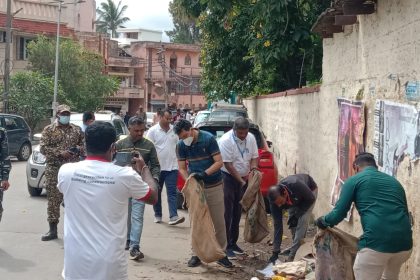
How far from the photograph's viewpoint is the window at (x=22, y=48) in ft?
135

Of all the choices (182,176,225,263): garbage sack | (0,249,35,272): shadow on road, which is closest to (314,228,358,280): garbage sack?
(182,176,225,263): garbage sack

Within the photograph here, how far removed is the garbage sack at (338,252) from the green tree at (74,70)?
34.3 m

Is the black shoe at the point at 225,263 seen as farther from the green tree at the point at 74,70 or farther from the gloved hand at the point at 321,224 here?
the green tree at the point at 74,70

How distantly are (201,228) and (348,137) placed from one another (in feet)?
7.68

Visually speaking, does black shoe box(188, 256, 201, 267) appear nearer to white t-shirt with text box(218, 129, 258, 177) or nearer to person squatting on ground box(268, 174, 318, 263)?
person squatting on ground box(268, 174, 318, 263)

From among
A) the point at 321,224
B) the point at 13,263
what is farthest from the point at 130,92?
the point at 321,224

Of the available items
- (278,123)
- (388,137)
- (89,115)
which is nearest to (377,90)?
(388,137)

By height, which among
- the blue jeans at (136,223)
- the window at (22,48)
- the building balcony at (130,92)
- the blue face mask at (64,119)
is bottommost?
the blue jeans at (136,223)

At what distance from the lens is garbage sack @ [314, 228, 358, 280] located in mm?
5863

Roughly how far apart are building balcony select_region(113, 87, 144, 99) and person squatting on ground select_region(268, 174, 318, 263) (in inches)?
2137

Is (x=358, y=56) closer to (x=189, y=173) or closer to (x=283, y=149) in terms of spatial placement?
(x=189, y=173)

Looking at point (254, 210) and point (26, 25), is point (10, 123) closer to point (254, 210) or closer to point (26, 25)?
point (254, 210)

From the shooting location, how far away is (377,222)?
16.5 ft

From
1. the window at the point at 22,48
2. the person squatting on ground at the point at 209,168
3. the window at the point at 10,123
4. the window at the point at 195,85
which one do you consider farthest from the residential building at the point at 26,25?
the person squatting on ground at the point at 209,168
